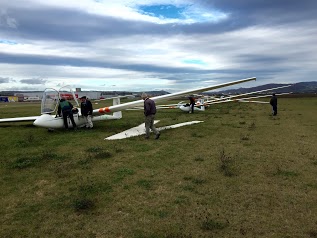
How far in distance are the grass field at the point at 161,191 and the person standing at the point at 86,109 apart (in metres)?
3.86

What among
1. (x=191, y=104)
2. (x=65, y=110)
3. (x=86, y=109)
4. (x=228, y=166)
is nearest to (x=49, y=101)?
(x=65, y=110)

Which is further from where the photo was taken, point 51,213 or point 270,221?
point 51,213

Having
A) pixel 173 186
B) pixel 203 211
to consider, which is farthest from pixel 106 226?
pixel 173 186

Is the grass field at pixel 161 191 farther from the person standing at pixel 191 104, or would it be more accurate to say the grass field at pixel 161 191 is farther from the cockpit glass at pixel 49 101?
the person standing at pixel 191 104

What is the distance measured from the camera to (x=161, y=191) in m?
5.45

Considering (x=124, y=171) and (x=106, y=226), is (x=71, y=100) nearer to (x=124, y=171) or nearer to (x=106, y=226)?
(x=124, y=171)

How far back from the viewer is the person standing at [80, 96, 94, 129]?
13.2 metres

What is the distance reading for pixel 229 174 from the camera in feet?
20.6

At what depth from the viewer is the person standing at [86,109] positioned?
43.4 feet

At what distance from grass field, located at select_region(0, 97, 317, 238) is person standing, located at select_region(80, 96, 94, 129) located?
3.86 metres

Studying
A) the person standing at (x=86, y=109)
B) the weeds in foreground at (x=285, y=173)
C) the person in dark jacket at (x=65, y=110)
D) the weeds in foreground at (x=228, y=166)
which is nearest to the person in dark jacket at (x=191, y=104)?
the person standing at (x=86, y=109)

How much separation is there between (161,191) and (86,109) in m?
8.95

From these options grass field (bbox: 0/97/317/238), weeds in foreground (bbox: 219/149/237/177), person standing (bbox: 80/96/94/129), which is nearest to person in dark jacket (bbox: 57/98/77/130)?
person standing (bbox: 80/96/94/129)

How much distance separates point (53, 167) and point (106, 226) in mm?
3609
